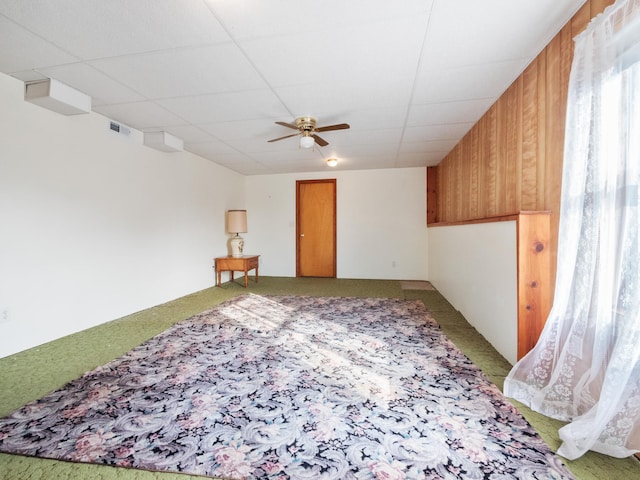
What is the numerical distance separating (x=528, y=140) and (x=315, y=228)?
4.35 metres

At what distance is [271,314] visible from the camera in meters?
3.44

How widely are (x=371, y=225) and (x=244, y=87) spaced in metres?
3.94

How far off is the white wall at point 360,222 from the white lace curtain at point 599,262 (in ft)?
13.6

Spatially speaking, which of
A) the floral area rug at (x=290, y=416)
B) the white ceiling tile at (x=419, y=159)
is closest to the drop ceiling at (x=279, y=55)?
the white ceiling tile at (x=419, y=159)

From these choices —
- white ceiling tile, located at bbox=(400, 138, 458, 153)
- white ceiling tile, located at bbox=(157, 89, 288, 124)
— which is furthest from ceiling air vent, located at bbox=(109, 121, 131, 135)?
white ceiling tile, located at bbox=(400, 138, 458, 153)

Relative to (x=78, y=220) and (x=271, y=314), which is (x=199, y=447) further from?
(x=78, y=220)

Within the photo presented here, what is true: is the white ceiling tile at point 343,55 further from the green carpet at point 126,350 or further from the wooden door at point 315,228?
the wooden door at point 315,228

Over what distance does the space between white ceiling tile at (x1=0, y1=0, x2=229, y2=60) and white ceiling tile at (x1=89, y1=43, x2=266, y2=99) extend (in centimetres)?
10

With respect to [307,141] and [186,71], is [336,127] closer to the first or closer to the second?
[307,141]

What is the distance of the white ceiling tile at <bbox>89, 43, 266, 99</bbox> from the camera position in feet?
6.72

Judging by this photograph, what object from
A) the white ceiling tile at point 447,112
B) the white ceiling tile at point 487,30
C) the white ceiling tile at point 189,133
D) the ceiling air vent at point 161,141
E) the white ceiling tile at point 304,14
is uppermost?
the white ceiling tile at point 189,133

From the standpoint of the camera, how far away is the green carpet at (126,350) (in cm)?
118

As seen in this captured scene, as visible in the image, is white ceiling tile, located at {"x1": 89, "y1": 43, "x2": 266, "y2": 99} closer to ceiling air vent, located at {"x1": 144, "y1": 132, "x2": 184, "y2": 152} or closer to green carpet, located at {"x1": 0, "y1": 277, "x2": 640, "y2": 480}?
ceiling air vent, located at {"x1": 144, "y1": 132, "x2": 184, "y2": 152}

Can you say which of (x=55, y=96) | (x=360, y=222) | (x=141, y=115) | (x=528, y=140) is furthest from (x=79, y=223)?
(x=360, y=222)
